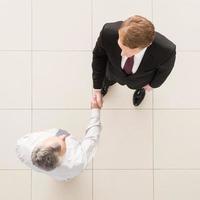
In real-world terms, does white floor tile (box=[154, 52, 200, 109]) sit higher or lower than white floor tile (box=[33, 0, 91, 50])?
lower

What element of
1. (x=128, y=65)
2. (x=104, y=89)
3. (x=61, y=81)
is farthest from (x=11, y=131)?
(x=128, y=65)

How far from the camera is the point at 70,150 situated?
178 centimetres

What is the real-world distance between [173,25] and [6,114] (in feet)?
4.36

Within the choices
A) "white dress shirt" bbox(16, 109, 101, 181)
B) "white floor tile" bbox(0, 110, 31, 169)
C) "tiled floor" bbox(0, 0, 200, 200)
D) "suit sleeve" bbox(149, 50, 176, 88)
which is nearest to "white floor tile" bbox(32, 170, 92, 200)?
"tiled floor" bbox(0, 0, 200, 200)

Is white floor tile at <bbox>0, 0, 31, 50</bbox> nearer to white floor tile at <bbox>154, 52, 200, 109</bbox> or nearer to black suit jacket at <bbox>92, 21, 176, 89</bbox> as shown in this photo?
black suit jacket at <bbox>92, 21, 176, 89</bbox>

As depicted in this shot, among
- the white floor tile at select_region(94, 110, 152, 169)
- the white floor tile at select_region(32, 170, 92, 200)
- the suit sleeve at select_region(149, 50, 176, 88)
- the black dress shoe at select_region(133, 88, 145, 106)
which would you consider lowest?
the white floor tile at select_region(32, 170, 92, 200)

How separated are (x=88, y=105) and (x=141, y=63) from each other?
0.81 m

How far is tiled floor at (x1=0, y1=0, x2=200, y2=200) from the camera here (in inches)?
97.5

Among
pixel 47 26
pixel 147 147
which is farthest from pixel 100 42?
pixel 147 147

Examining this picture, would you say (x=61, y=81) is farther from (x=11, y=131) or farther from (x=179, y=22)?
(x=179, y=22)

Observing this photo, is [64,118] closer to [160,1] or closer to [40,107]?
[40,107]

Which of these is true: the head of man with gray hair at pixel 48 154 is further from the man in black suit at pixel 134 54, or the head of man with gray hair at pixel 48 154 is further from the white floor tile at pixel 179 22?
the white floor tile at pixel 179 22

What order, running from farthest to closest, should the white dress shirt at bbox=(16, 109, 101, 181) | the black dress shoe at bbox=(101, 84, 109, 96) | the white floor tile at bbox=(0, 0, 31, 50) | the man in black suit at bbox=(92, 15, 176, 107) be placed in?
1. the white floor tile at bbox=(0, 0, 31, 50)
2. the black dress shoe at bbox=(101, 84, 109, 96)
3. the white dress shirt at bbox=(16, 109, 101, 181)
4. the man in black suit at bbox=(92, 15, 176, 107)

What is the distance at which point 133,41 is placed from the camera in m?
1.54
